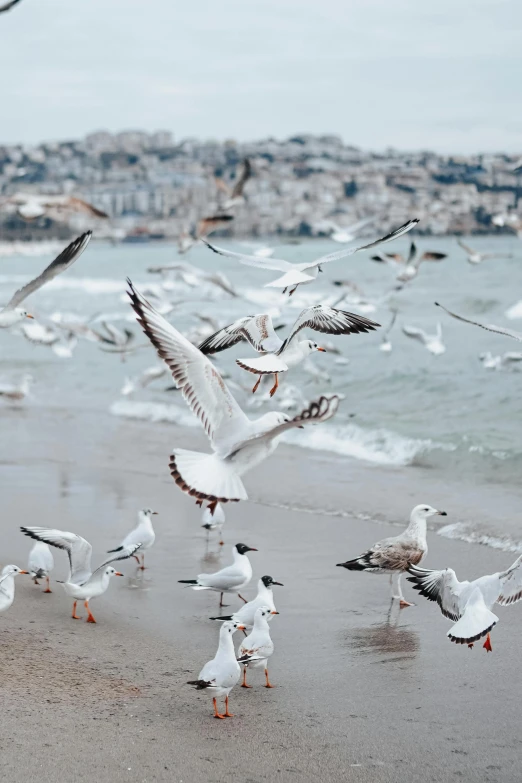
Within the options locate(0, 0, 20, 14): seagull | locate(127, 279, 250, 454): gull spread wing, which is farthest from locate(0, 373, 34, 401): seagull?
locate(127, 279, 250, 454): gull spread wing

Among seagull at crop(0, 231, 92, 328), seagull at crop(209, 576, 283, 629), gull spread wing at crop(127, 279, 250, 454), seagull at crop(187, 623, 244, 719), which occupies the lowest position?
seagull at crop(209, 576, 283, 629)

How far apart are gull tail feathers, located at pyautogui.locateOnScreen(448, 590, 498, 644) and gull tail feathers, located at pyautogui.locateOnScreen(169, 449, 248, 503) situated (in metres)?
1.26

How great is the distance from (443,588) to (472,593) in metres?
0.36

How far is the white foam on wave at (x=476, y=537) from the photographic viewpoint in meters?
8.39

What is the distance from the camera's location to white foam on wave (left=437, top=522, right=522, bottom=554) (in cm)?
839

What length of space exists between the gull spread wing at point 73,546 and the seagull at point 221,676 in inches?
67.4

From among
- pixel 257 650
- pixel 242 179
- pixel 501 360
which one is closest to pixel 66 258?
pixel 257 650

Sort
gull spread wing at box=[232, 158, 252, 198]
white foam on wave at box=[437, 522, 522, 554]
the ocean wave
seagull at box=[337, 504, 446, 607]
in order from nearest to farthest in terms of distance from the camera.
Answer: seagull at box=[337, 504, 446, 607]
white foam on wave at box=[437, 522, 522, 554]
the ocean wave
gull spread wing at box=[232, 158, 252, 198]

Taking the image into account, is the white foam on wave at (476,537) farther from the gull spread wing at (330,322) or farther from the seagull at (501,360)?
the seagull at (501,360)

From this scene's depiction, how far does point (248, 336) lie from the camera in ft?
20.2

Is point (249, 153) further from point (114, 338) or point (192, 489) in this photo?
point (192, 489)

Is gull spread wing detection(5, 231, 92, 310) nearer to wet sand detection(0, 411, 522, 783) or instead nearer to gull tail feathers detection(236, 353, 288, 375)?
gull tail feathers detection(236, 353, 288, 375)

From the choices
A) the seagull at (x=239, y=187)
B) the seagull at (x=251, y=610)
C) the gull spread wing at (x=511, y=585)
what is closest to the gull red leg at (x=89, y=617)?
the seagull at (x=251, y=610)

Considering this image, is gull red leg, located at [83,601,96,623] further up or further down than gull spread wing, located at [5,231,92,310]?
further down
